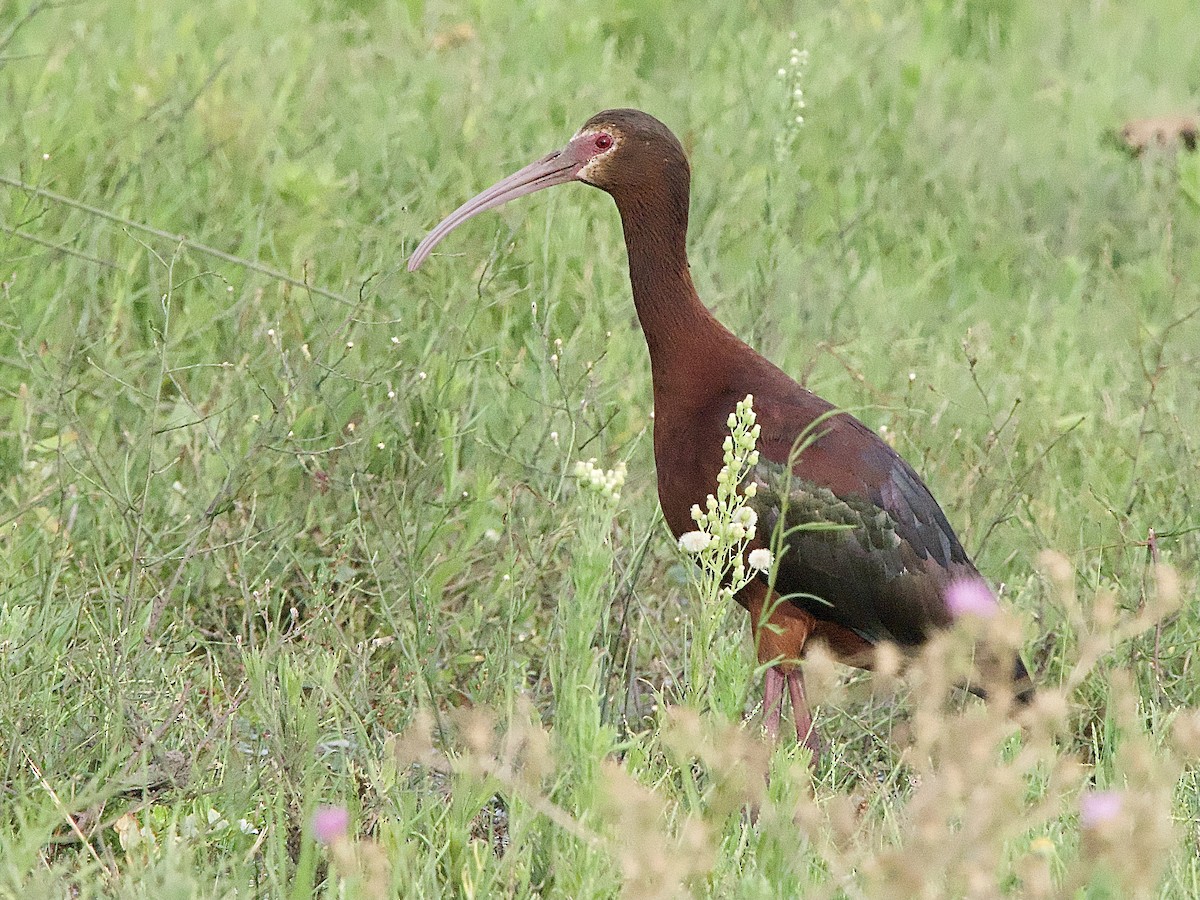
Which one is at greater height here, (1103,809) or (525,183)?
(525,183)

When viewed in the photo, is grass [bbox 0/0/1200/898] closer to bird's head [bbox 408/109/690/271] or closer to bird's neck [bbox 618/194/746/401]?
bird's neck [bbox 618/194/746/401]

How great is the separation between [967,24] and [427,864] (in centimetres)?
621

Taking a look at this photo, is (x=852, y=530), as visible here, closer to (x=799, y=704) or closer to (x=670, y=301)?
(x=799, y=704)

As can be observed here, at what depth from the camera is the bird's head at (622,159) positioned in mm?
3969

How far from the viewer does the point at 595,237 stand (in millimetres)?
5602

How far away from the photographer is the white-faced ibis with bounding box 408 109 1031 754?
3.71 meters

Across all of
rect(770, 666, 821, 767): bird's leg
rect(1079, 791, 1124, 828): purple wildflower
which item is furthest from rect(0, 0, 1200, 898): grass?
rect(770, 666, 821, 767): bird's leg

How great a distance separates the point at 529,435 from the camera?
4.51 metres

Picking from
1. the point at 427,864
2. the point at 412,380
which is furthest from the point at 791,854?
the point at 412,380

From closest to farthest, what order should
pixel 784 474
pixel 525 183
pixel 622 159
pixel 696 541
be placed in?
pixel 696 541 < pixel 784 474 < pixel 622 159 < pixel 525 183

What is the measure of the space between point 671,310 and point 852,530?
2.01 ft

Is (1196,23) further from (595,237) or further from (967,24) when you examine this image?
(595,237)

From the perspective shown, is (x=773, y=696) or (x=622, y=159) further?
(x=622, y=159)

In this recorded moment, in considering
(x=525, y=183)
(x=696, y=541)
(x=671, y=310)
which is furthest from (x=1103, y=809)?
(x=525, y=183)
